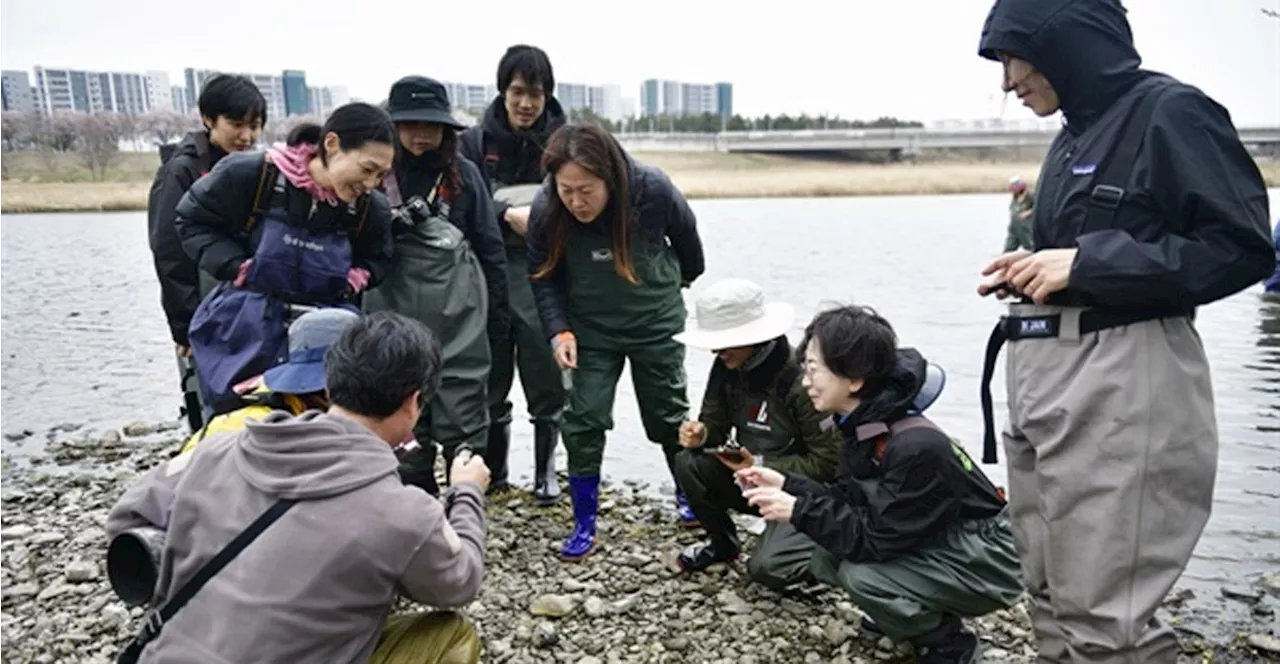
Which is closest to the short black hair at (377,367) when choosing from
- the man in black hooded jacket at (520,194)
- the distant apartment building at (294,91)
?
the man in black hooded jacket at (520,194)

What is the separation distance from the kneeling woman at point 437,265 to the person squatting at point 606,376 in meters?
0.01

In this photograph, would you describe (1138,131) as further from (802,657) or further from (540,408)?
(540,408)

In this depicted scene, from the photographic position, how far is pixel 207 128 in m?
4.61

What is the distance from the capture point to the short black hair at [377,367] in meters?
2.34

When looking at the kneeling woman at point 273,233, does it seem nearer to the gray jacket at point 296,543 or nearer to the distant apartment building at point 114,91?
the gray jacket at point 296,543

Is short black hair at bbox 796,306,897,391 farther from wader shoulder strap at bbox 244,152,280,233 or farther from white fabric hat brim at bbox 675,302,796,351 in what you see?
wader shoulder strap at bbox 244,152,280,233

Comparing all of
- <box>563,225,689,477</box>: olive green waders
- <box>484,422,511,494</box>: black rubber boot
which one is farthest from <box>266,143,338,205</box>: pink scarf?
<box>484,422,511,494</box>: black rubber boot

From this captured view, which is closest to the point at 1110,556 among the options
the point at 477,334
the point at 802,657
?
the point at 802,657

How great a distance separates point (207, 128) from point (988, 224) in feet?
87.7

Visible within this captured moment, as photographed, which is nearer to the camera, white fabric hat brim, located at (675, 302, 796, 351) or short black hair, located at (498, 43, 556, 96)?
white fabric hat brim, located at (675, 302, 796, 351)

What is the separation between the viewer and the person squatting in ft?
7.14

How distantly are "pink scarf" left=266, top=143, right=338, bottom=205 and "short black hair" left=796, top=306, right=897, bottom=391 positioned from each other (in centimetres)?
184

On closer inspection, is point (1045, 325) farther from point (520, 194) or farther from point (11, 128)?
point (11, 128)

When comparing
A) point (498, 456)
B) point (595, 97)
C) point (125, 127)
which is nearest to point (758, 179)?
point (125, 127)
